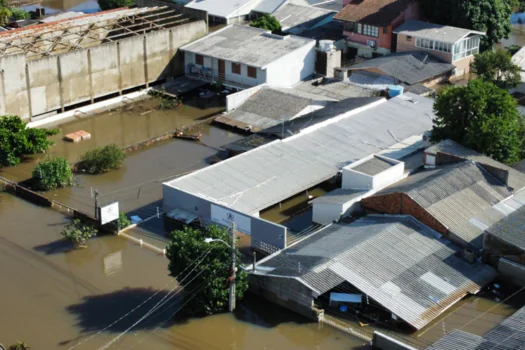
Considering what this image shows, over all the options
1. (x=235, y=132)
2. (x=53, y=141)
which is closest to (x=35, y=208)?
(x=53, y=141)

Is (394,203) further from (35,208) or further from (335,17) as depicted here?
(335,17)

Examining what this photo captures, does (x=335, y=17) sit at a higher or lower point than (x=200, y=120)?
higher

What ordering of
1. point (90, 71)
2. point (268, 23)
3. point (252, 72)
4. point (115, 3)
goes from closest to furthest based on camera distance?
point (90, 71) < point (252, 72) < point (268, 23) < point (115, 3)

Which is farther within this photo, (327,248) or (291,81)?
(291,81)

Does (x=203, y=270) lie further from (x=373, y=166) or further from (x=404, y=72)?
(x=404, y=72)

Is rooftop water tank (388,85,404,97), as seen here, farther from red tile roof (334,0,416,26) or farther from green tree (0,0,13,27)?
green tree (0,0,13,27)

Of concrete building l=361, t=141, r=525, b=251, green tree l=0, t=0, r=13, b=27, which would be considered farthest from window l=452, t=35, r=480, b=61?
green tree l=0, t=0, r=13, b=27

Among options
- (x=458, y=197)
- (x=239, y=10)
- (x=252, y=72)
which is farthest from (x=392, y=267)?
(x=239, y=10)
